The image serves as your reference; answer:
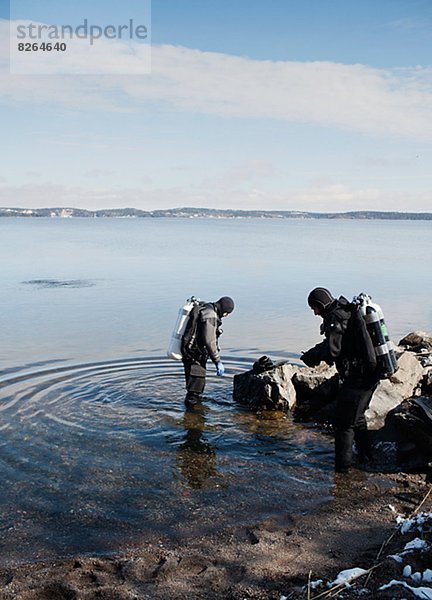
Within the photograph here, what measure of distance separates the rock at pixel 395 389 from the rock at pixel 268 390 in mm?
1716

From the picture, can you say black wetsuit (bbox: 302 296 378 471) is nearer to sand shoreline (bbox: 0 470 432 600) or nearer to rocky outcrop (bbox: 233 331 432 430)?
sand shoreline (bbox: 0 470 432 600)

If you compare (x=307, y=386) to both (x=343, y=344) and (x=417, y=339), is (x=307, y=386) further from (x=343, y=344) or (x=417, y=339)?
(x=417, y=339)

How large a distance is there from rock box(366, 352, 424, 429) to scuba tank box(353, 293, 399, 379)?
1.85 metres

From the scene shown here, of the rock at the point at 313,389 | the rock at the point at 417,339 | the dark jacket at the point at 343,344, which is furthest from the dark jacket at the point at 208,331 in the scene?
the rock at the point at 417,339

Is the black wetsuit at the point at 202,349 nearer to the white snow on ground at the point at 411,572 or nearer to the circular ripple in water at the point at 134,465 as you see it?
the circular ripple in water at the point at 134,465

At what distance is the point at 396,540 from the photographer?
6.01 m

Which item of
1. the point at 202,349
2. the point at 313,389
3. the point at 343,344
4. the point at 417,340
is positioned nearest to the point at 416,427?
the point at 343,344

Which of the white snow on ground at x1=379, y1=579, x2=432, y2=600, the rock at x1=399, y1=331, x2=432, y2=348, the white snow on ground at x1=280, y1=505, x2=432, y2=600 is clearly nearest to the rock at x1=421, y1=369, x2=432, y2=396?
the rock at x1=399, y1=331, x2=432, y2=348

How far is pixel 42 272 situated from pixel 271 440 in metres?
26.7

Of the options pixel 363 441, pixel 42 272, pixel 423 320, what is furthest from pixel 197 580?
pixel 42 272

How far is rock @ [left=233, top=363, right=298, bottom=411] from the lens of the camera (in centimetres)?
1099

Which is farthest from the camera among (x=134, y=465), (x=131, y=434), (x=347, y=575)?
(x=131, y=434)

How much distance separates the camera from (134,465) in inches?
330

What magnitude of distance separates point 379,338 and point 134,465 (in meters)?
Result: 3.51
